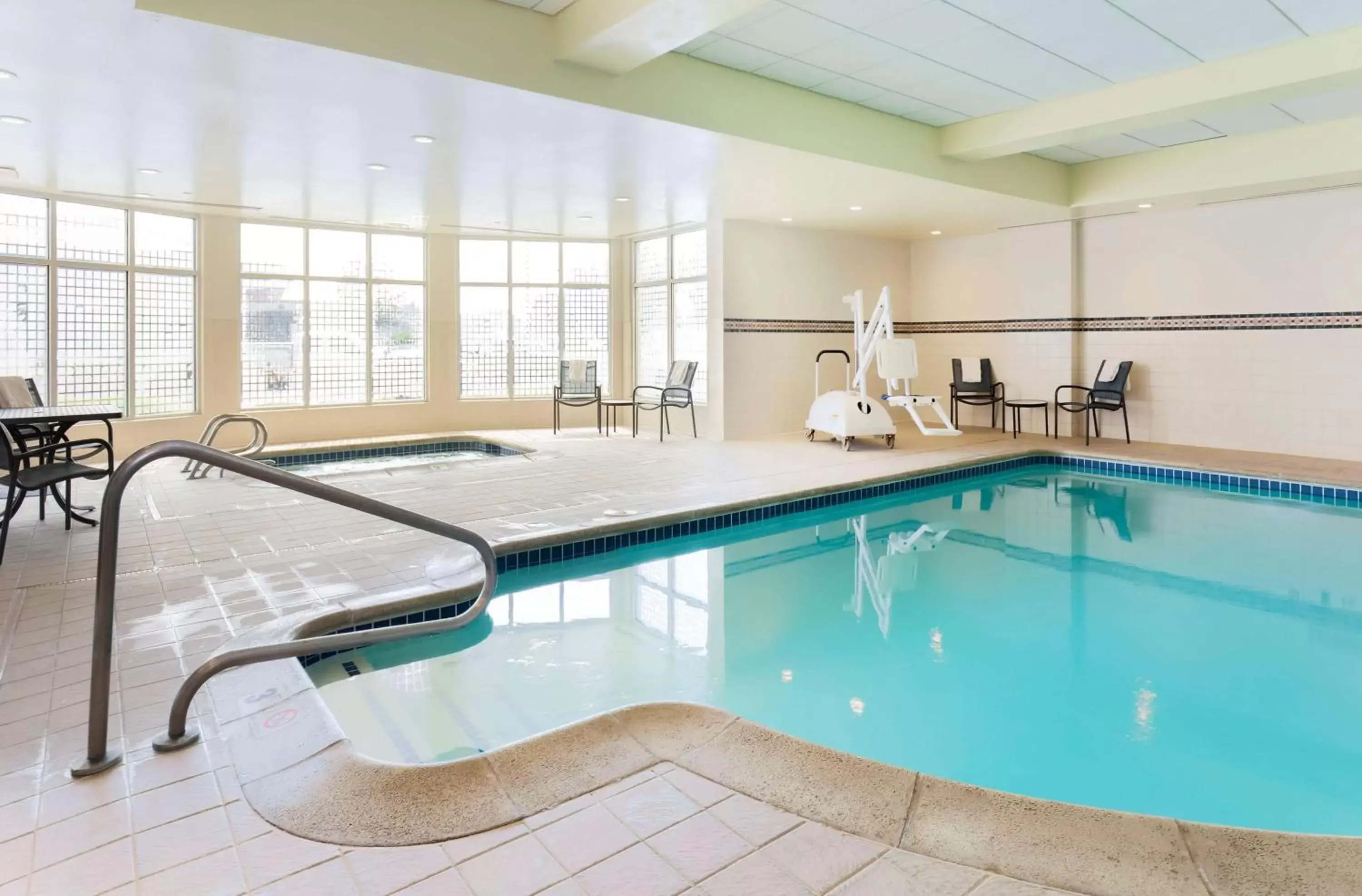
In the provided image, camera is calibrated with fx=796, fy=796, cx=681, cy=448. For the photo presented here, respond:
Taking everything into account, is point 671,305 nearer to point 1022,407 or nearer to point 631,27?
point 1022,407

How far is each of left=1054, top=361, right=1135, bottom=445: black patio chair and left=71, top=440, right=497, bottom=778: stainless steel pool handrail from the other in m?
7.59

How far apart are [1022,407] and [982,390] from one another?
21.3 inches

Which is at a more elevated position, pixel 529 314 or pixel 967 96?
pixel 967 96

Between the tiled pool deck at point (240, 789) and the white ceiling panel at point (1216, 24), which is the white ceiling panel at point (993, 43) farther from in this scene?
the tiled pool deck at point (240, 789)

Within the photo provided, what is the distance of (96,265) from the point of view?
7328mm

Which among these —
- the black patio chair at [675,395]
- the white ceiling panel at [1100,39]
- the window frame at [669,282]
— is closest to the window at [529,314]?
the window frame at [669,282]

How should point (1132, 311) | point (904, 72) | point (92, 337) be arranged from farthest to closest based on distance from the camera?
point (1132, 311)
point (92, 337)
point (904, 72)

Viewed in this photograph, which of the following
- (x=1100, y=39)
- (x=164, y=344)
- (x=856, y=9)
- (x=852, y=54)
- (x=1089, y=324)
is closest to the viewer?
(x=856, y=9)

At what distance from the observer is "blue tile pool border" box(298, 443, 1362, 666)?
4.15m

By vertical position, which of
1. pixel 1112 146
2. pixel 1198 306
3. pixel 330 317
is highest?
Result: pixel 1112 146

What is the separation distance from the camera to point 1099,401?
8250 mm

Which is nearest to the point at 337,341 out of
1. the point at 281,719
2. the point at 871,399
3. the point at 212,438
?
the point at 212,438

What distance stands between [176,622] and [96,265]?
605 cm

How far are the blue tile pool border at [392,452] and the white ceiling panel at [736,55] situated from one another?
14.3ft
